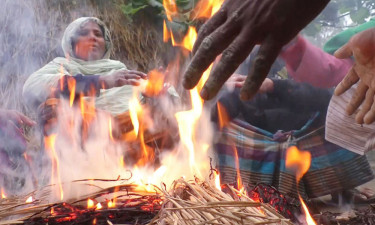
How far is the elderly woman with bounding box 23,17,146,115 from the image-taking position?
4.01 metres

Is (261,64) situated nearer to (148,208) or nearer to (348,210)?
(148,208)

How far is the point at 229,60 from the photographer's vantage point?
1.12 m

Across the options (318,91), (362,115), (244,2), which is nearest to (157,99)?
(318,91)

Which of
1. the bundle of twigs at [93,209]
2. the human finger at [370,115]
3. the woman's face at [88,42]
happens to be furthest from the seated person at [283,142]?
the woman's face at [88,42]

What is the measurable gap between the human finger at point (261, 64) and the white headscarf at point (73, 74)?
3283 millimetres

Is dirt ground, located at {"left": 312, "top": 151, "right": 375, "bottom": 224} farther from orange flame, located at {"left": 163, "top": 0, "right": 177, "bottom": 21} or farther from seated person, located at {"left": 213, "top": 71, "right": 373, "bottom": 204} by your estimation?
orange flame, located at {"left": 163, "top": 0, "right": 177, "bottom": 21}

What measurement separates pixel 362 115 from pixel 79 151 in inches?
86.4

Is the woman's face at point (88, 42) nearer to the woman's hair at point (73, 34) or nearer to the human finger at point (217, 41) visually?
the woman's hair at point (73, 34)

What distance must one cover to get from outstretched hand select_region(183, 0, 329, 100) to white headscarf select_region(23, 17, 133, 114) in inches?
128

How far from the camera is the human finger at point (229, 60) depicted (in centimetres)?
110

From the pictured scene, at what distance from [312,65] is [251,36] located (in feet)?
8.42

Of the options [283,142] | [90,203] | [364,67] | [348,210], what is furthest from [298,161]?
[90,203]

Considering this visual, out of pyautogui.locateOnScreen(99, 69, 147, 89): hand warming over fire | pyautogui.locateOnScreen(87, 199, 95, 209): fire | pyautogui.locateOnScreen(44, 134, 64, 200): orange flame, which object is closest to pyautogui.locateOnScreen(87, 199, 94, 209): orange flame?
pyautogui.locateOnScreen(87, 199, 95, 209): fire

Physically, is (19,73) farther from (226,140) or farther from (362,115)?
(362,115)
